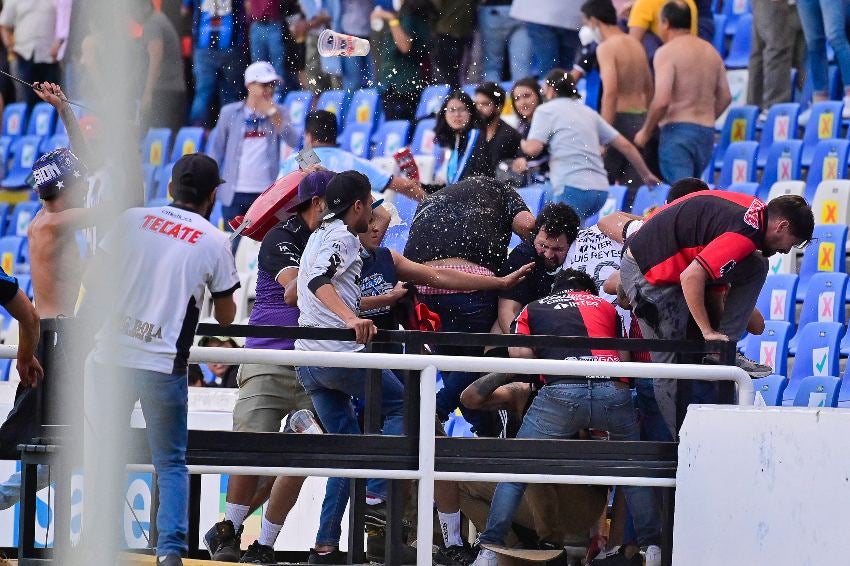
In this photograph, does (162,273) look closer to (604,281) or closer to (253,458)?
(253,458)

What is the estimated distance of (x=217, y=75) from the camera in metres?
15.3

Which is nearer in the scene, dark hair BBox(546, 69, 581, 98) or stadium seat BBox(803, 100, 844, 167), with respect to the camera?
dark hair BBox(546, 69, 581, 98)

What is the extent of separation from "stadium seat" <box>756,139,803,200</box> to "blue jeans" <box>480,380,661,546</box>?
568 cm

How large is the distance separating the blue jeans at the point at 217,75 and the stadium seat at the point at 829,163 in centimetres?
582

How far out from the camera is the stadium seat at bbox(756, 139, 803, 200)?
39.1 ft

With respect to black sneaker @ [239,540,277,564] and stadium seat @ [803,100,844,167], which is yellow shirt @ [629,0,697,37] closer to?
stadium seat @ [803,100,844,167]

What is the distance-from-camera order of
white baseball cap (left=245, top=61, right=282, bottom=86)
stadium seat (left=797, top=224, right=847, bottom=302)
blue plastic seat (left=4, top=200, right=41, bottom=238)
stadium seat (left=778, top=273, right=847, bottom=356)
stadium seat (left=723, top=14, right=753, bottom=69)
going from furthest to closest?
1. blue plastic seat (left=4, top=200, right=41, bottom=238)
2. stadium seat (left=723, top=14, right=753, bottom=69)
3. white baseball cap (left=245, top=61, right=282, bottom=86)
4. stadium seat (left=797, top=224, right=847, bottom=302)
5. stadium seat (left=778, top=273, right=847, bottom=356)

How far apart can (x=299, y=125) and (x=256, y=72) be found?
230 cm

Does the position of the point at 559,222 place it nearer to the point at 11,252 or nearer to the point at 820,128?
the point at 820,128

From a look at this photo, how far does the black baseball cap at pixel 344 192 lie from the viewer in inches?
251

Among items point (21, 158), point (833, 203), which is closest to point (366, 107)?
point (21, 158)

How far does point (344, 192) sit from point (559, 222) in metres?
1.52

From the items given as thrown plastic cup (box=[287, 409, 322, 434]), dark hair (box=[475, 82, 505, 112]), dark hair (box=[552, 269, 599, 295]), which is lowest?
thrown plastic cup (box=[287, 409, 322, 434])

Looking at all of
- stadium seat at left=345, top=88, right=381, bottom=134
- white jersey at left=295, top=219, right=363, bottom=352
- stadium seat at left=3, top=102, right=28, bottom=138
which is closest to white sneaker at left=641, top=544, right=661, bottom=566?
white jersey at left=295, top=219, right=363, bottom=352
